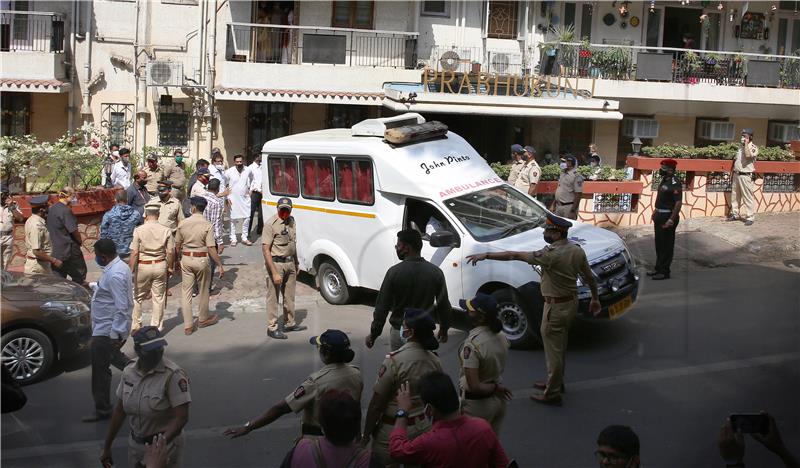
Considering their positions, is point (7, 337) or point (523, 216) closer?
point (7, 337)

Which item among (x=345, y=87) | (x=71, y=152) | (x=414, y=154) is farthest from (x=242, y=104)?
(x=414, y=154)

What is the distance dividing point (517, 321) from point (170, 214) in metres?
4.79

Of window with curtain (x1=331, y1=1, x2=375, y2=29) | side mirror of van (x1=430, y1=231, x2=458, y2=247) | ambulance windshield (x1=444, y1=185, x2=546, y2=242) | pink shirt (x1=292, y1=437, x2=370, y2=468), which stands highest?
window with curtain (x1=331, y1=1, x2=375, y2=29)

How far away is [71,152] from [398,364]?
10.4 m

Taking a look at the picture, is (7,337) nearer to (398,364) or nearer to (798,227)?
(398,364)

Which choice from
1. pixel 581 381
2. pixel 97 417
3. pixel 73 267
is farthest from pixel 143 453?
pixel 73 267

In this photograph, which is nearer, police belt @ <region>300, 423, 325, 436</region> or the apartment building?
police belt @ <region>300, 423, 325, 436</region>

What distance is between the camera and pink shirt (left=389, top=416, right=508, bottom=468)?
14.6 feet

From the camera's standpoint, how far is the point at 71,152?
14273mm

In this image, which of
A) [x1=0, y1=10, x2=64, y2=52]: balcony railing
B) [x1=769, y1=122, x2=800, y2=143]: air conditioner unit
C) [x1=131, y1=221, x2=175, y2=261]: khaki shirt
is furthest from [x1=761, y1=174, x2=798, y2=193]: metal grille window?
[x1=0, y1=10, x2=64, y2=52]: balcony railing

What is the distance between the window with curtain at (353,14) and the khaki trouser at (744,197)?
9.22 meters

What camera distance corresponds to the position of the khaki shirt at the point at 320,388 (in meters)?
5.29

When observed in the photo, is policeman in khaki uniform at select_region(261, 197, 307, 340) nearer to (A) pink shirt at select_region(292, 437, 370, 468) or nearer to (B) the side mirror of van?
(B) the side mirror of van

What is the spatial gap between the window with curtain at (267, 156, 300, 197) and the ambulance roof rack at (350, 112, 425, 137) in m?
1.21
